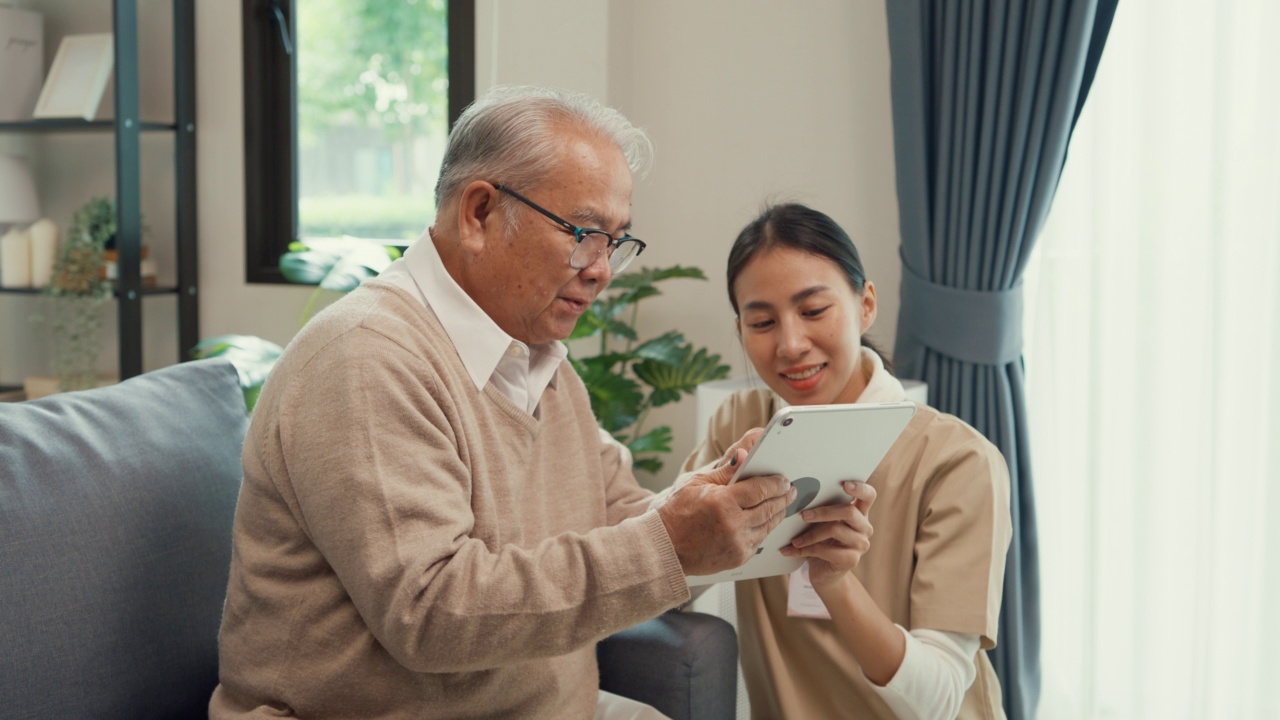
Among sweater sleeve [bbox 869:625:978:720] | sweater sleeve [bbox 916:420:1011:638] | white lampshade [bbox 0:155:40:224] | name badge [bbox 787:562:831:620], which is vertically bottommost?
sweater sleeve [bbox 869:625:978:720]

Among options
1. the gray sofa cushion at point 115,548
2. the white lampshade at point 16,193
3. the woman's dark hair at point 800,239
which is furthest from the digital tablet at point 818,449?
the white lampshade at point 16,193

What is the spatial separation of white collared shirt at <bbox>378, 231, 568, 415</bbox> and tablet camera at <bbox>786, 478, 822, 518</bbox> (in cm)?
38

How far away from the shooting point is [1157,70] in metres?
2.32

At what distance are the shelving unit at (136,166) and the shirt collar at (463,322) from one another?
7.02 feet

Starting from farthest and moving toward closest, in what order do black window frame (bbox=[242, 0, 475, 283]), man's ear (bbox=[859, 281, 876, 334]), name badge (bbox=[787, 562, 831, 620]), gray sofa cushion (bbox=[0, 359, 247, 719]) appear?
black window frame (bbox=[242, 0, 475, 283]), man's ear (bbox=[859, 281, 876, 334]), name badge (bbox=[787, 562, 831, 620]), gray sofa cushion (bbox=[0, 359, 247, 719])

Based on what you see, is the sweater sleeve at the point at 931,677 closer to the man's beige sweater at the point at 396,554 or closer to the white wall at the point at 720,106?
the man's beige sweater at the point at 396,554

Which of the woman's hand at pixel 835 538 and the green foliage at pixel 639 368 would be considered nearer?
the woman's hand at pixel 835 538

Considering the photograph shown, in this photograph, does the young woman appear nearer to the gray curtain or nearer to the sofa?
the sofa

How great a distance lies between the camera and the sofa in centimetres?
129

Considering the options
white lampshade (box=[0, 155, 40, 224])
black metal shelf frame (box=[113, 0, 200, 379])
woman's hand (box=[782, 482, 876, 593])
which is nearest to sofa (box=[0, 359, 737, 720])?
woman's hand (box=[782, 482, 876, 593])

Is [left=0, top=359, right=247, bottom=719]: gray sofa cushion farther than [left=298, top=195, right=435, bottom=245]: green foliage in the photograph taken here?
No

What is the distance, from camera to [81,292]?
320cm

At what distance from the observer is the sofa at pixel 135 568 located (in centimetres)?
129

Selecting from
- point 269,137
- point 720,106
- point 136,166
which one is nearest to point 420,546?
point 720,106
